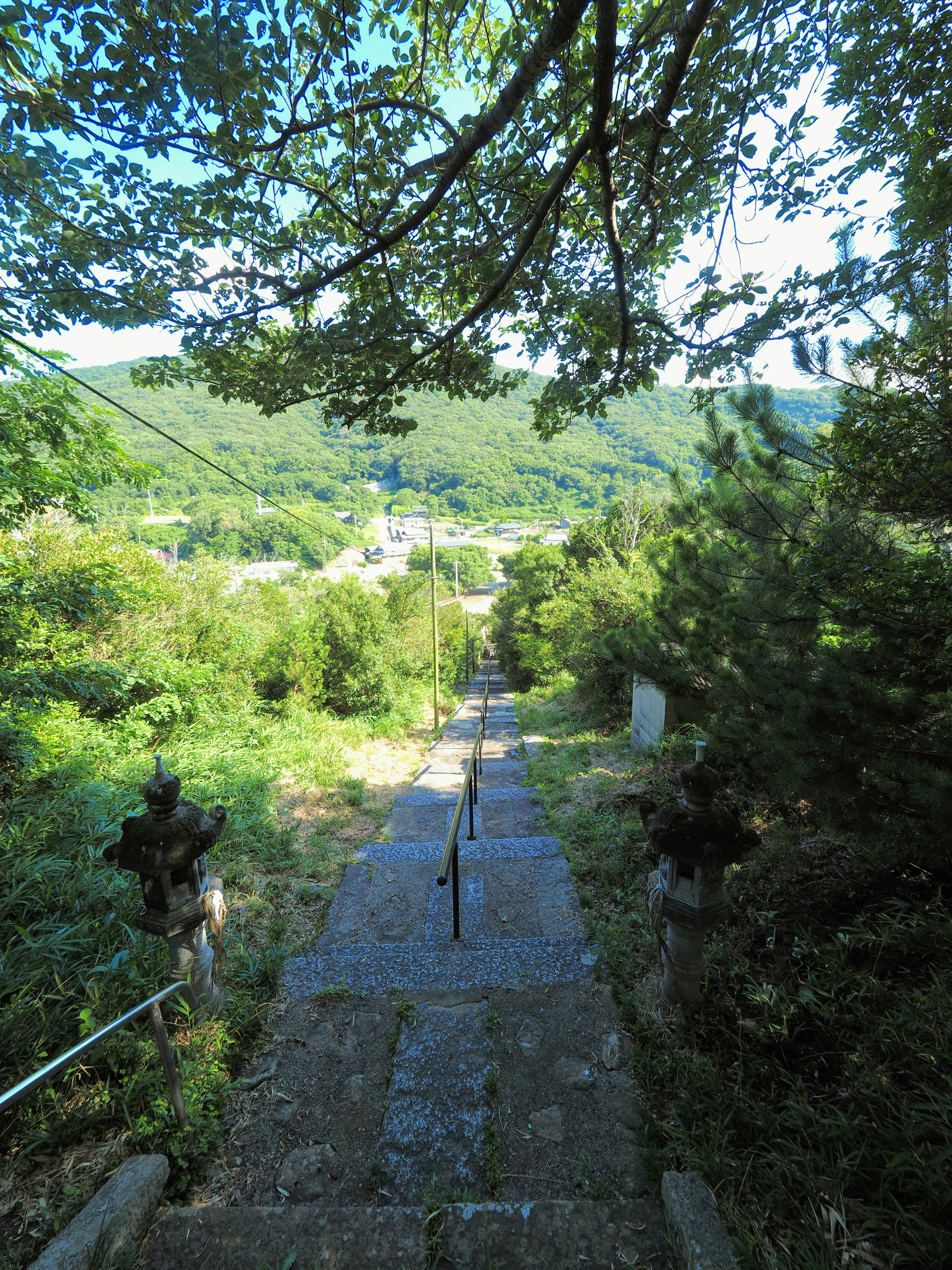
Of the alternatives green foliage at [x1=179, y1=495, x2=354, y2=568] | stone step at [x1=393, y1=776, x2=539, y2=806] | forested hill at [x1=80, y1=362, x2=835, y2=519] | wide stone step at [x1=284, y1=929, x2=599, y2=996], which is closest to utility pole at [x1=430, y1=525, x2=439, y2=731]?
forested hill at [x1=80, y1=362, x2=835, y2=519]

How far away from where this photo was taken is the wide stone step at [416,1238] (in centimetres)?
161

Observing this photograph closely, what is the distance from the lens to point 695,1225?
159 cm

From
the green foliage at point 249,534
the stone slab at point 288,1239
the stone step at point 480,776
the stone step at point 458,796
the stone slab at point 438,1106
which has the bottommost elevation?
the stone step at point 480,776

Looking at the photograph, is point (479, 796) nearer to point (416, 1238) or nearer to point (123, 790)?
point (123, 790)

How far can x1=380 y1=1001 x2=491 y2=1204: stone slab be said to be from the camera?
1.99 m

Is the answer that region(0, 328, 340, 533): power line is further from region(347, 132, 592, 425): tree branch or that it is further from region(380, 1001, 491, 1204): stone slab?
region(380, 1001, 491, 1204): stone slab

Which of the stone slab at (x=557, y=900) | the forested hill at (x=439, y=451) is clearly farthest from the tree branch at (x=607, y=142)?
the stone slab at (x=557, y=900)

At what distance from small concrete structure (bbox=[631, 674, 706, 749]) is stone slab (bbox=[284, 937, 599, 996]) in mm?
3416

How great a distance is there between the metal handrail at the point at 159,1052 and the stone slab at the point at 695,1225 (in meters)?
1.86

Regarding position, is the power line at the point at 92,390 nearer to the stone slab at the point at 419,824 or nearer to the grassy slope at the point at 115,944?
the grassy slope at the point at 115,944

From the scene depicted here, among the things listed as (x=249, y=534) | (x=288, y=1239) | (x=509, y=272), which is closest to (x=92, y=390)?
(x=509, y=272)

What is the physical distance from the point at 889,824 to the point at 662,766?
3.06 metres

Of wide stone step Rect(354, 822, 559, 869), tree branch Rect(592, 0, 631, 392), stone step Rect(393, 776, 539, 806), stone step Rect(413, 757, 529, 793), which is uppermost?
tree branch Rect(592, 0, 631, 392)

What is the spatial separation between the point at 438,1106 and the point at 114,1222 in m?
1.20
